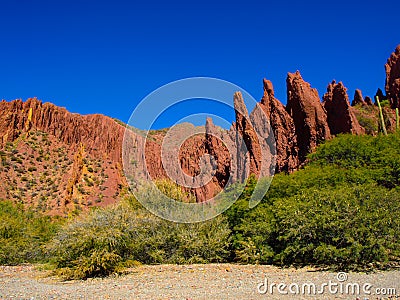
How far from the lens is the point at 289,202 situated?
20500mm

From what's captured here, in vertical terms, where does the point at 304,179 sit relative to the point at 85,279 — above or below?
above

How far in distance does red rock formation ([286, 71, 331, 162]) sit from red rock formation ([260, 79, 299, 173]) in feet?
2.47

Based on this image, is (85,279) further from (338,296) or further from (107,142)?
(107,142)

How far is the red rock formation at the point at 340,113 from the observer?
48903 mm

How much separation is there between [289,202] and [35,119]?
7743cm

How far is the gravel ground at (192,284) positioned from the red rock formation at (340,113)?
34.2 meters

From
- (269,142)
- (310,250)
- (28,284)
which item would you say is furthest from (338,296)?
(269,142)

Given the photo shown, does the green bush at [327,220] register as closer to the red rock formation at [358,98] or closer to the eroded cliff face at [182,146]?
the eroded cliff face at [182,146]

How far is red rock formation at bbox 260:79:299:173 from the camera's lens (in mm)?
52250

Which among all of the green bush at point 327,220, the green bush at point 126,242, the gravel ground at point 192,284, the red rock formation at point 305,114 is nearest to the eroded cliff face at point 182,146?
the red rock formation at point 305,114

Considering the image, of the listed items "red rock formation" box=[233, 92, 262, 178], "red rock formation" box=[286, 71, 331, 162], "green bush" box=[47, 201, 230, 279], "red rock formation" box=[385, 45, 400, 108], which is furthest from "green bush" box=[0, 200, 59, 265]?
"red rock formation" box=[385, 45, 400, 108]

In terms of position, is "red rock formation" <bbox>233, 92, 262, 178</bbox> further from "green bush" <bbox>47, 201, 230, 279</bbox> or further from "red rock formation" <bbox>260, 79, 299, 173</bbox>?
"green bush" <bbox>47, 201, 230, 279</bbox>

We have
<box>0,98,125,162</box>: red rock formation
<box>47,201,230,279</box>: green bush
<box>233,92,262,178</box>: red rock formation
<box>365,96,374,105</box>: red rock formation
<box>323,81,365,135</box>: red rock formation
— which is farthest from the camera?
<box>0,98,125,162</box>: red rock formation

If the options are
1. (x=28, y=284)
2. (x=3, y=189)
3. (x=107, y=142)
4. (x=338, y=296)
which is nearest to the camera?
(x=338, y=296)
